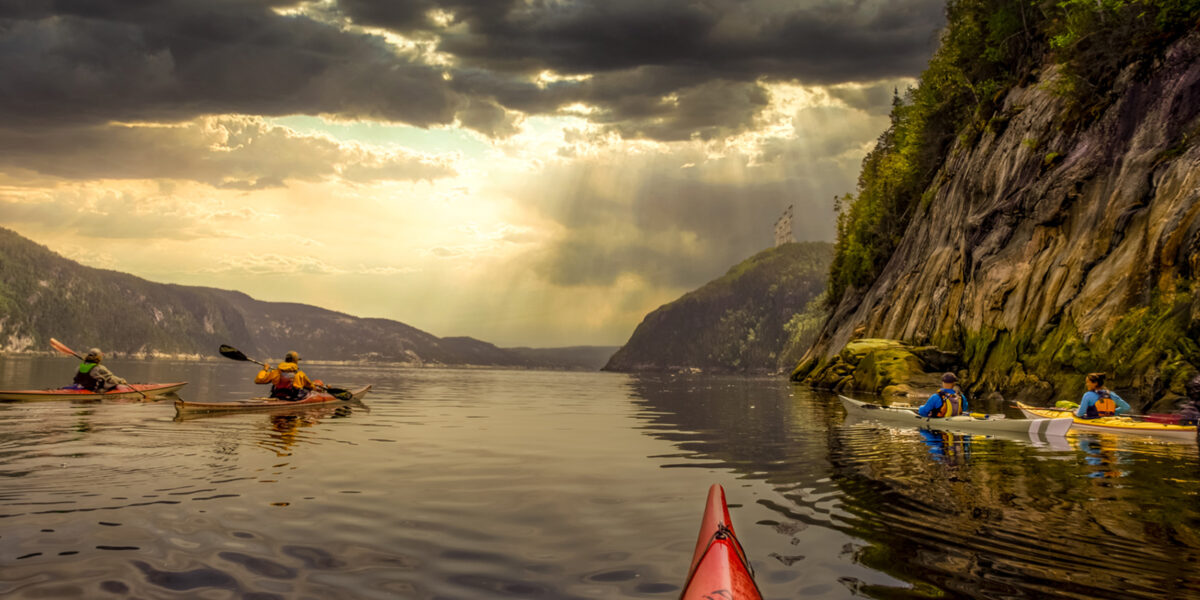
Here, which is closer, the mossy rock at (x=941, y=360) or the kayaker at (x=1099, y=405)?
the kayaker at (x=1099, y=405)

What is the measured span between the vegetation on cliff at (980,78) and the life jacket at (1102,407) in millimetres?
18067

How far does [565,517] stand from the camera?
8172 mm

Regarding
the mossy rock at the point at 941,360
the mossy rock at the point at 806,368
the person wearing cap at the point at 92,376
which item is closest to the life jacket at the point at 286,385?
the person wearing cap at the point at 92,376

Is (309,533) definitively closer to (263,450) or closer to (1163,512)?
(263,450)

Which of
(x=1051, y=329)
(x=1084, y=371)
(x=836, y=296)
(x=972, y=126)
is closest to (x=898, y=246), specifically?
(x=972, y=126)

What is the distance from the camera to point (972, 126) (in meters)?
44.7

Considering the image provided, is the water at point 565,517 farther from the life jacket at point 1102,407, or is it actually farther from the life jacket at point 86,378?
the life jacket at point 86,378

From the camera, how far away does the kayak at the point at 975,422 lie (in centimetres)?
1602

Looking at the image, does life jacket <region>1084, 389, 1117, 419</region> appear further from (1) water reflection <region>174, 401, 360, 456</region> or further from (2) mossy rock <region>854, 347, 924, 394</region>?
(1) water reflection <region>174, 401, 360, 456</region>

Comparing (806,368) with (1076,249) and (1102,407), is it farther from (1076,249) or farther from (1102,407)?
(1102,407)

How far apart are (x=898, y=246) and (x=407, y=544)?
56266 millimetres

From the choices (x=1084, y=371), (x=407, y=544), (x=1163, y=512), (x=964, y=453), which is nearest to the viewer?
(x=407, y=544)

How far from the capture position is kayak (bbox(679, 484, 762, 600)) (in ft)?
13.4

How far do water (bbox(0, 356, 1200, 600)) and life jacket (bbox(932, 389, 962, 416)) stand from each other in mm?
2749
